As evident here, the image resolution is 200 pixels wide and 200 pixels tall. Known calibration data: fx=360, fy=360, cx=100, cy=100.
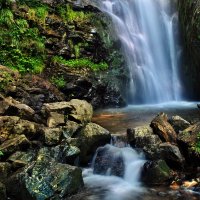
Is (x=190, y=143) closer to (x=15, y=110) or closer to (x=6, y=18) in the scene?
(x=15, y=110)

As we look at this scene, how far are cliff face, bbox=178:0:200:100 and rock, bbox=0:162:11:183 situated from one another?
10815mm

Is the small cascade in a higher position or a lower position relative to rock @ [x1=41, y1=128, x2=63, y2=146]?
lower

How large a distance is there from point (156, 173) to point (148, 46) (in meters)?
12.0

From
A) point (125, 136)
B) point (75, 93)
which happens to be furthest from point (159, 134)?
point (75, 93)

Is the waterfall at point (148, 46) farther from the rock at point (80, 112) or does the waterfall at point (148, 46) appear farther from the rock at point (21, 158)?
the rock at point (21, 158)

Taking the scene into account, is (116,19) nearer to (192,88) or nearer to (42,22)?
(42,22)

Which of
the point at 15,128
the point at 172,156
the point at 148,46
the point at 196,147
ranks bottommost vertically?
the point at 172,156

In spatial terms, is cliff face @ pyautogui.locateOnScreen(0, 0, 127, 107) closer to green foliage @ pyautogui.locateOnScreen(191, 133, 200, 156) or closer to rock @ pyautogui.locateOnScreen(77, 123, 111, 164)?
rock @ pyautogui.locateOnScreen(77, 123, 111, 164)

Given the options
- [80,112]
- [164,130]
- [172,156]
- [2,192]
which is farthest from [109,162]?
[80,112]

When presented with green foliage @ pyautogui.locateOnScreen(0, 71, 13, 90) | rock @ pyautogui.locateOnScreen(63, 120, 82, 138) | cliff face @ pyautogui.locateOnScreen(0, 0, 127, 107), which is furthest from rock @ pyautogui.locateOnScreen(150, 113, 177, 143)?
cliff face @ pyautogui.locateOnScreen(0, 0, 127, 107)

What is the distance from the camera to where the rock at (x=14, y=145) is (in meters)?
8.87

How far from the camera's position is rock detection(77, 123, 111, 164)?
9562 millimetres

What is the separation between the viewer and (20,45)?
16.1 m

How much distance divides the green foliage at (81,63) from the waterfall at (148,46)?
5.23ft
